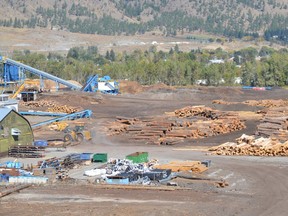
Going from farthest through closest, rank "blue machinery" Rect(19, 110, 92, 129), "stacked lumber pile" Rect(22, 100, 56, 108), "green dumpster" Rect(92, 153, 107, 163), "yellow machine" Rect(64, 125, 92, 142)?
"stacked lumber pile" Rect(22, 100, 56, 108) < "blue machinery" Rect(19, 110, 92, 129) < "yellow machine" Rect(64, 125, 92, 142) < "green dumpster" Rect(92, 153, 107, 163)

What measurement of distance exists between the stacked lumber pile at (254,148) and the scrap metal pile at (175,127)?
5786 mm

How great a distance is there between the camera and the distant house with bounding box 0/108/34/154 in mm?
40031

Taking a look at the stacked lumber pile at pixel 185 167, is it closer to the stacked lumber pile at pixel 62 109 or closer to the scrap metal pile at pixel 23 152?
the scrap metal pile at pixel 23 152

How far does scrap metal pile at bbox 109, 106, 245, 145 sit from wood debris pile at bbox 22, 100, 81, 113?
1512cm

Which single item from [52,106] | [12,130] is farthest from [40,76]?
[12,130]

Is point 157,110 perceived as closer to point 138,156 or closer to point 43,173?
point 138,156

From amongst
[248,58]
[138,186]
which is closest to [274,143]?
[138,186]

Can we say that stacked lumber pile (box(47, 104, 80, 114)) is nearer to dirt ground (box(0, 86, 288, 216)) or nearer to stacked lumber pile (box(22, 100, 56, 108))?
stacked lumber pile (box(22, 100, 56, 108))

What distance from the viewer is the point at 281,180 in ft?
105

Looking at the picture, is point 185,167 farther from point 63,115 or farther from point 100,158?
point 63,115

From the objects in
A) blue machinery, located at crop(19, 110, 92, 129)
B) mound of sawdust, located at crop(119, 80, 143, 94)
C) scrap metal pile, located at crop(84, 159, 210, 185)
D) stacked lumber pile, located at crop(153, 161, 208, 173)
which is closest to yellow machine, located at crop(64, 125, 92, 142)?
blue machinery, located at crop(19, 110, 92, 129)

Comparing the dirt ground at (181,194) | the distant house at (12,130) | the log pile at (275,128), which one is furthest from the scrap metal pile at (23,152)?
the log pile at (275,128)

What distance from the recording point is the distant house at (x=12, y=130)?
1576 inches

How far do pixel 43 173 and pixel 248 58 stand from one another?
149m
